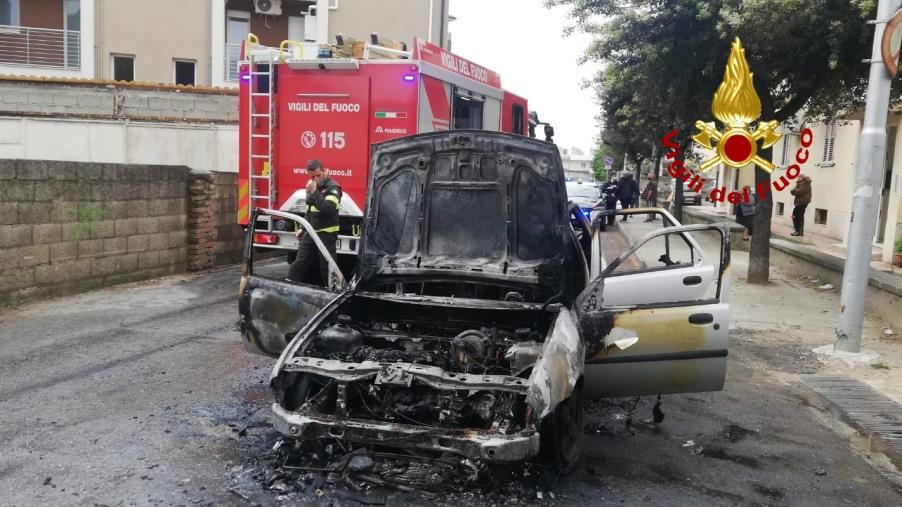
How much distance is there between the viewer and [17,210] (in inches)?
340

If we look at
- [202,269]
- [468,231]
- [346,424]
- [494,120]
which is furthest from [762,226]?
[346,424]

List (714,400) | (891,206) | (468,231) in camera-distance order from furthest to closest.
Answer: (891,206), (714,400), (468,231)

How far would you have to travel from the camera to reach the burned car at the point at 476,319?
13.4 feet

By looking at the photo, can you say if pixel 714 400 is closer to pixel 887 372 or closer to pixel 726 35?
pixel 887 372

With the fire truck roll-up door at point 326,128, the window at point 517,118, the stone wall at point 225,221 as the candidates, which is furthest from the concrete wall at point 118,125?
the window at point 517,118

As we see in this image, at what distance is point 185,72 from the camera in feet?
76.7

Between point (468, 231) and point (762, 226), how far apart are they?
803 cm

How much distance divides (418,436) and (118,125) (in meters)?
14.2

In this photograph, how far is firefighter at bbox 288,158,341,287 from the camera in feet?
27.5

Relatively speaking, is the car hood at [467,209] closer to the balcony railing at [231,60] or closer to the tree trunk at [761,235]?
the tree trunk at [761,235]

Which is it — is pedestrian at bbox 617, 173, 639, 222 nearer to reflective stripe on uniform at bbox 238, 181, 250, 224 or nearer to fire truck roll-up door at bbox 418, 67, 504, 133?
fire truck roll-up door at bbox 418, 67, 504, 133

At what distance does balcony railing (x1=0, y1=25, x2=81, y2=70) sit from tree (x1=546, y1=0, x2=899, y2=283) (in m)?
16.8

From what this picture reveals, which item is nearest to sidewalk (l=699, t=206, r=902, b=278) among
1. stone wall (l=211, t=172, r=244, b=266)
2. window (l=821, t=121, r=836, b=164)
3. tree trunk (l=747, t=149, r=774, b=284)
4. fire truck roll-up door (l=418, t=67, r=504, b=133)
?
tree trunk (l=747, t=149, r=774, b=284)

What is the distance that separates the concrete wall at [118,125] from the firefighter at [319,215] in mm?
7213
